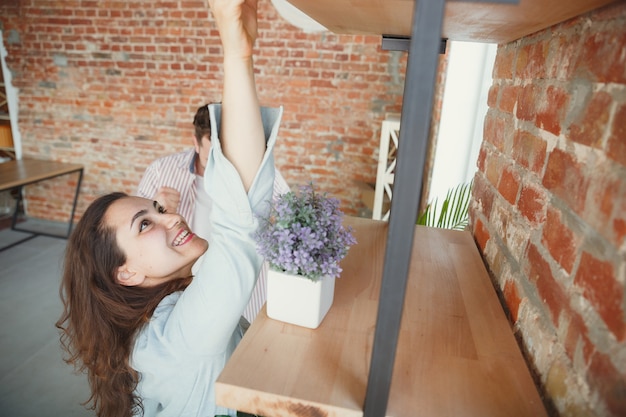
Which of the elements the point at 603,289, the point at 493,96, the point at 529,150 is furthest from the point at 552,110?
the point at 493,96

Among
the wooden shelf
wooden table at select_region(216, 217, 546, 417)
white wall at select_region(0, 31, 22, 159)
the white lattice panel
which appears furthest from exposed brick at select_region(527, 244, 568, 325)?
white wall at select_region(0, 31, 22, 159)

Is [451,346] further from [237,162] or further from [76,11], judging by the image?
[76,11]

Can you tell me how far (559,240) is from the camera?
58cm

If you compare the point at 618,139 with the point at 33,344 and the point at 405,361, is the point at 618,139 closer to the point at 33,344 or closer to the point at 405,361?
the point at 405,361

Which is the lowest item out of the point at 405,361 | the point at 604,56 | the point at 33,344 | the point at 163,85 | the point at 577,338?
the point at 33,344

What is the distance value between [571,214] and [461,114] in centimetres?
238

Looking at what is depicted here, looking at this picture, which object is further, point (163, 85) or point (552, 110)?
point (163, 85)

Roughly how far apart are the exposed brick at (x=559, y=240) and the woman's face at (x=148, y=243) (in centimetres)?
96

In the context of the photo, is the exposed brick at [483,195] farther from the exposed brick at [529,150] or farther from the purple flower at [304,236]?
the purple flower at [304,236]

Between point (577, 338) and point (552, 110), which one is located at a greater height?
point (552, 110)

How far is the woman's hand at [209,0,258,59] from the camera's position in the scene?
61 cm

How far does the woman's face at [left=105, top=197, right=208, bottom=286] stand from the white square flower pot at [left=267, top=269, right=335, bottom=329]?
61 cm

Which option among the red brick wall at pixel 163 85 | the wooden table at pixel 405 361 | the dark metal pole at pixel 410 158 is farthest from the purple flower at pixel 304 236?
the red brick wall at pixel 163 85

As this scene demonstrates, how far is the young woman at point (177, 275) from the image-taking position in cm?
Answer: 73
